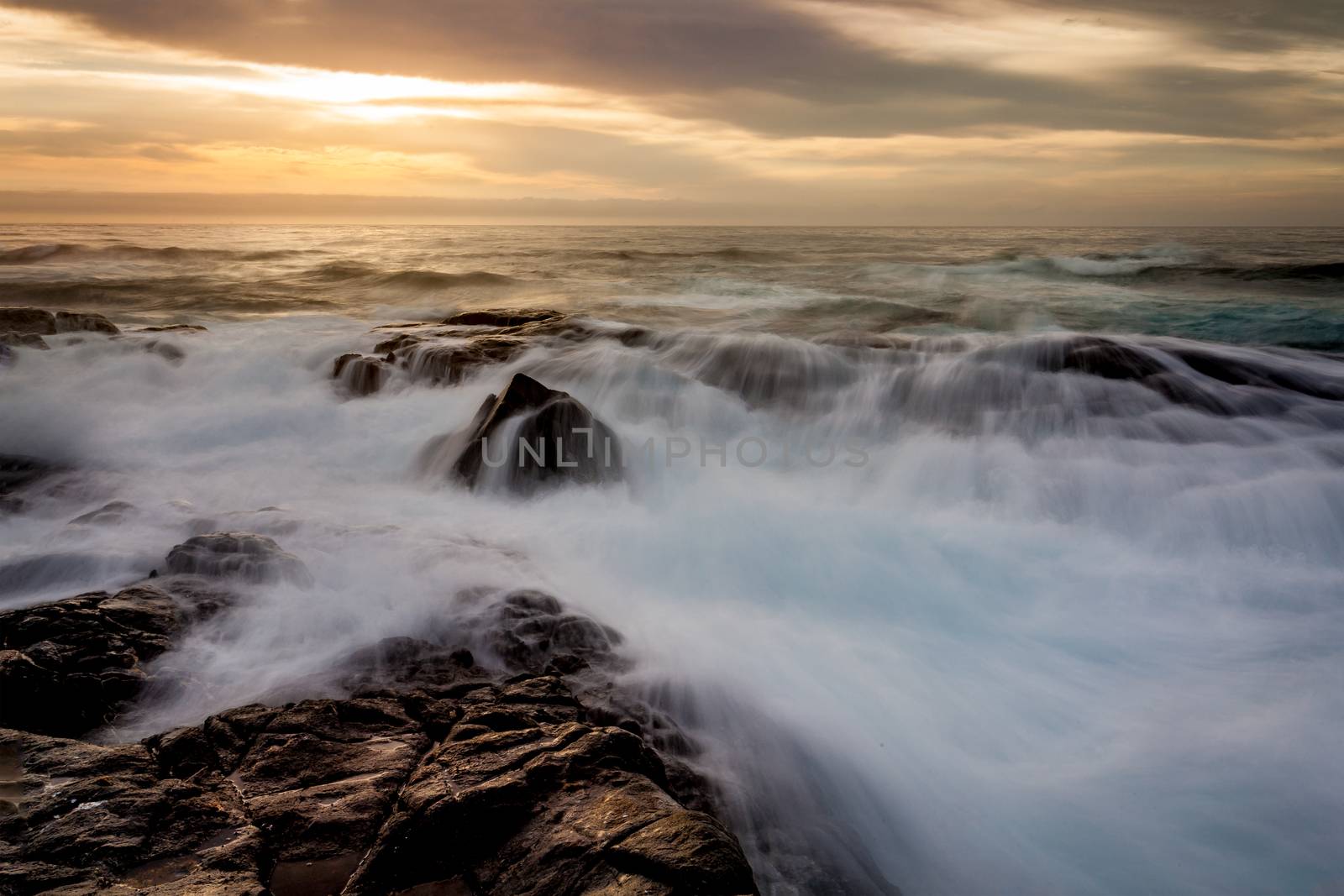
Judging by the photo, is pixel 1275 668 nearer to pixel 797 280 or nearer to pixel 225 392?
pixel 225 392

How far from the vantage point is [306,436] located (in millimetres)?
9750

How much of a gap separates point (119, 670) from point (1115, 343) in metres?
11.3

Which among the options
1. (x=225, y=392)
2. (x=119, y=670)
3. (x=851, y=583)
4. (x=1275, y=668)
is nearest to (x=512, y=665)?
(x=119, y=670)

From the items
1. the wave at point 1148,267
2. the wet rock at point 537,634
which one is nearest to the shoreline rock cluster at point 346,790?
the wet rock at point 537,634

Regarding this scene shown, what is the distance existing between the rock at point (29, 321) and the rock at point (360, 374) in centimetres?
572

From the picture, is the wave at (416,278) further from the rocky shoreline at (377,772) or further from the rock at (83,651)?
the rock at (83,651)

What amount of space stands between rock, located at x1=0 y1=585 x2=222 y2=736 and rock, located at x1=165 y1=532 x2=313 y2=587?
317mm

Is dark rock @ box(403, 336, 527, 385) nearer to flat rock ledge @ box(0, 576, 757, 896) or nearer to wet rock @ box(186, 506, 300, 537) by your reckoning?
wet rock @ box(186, 506, 300, 537)

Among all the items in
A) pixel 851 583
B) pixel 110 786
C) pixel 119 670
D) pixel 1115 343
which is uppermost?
pixel 1115 343

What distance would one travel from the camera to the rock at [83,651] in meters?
3.53

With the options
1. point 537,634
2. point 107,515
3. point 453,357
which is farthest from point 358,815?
point 453,357

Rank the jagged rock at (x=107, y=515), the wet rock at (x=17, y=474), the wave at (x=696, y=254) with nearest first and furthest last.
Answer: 1. the jagged rock at (x=107, y=515)
2. the wet rock at (x=17, y=474)
3. the wave at (x=696, y=254)

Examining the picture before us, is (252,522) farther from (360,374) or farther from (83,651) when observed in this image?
(360,374)

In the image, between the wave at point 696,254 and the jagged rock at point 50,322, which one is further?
the wave at point 696,254
